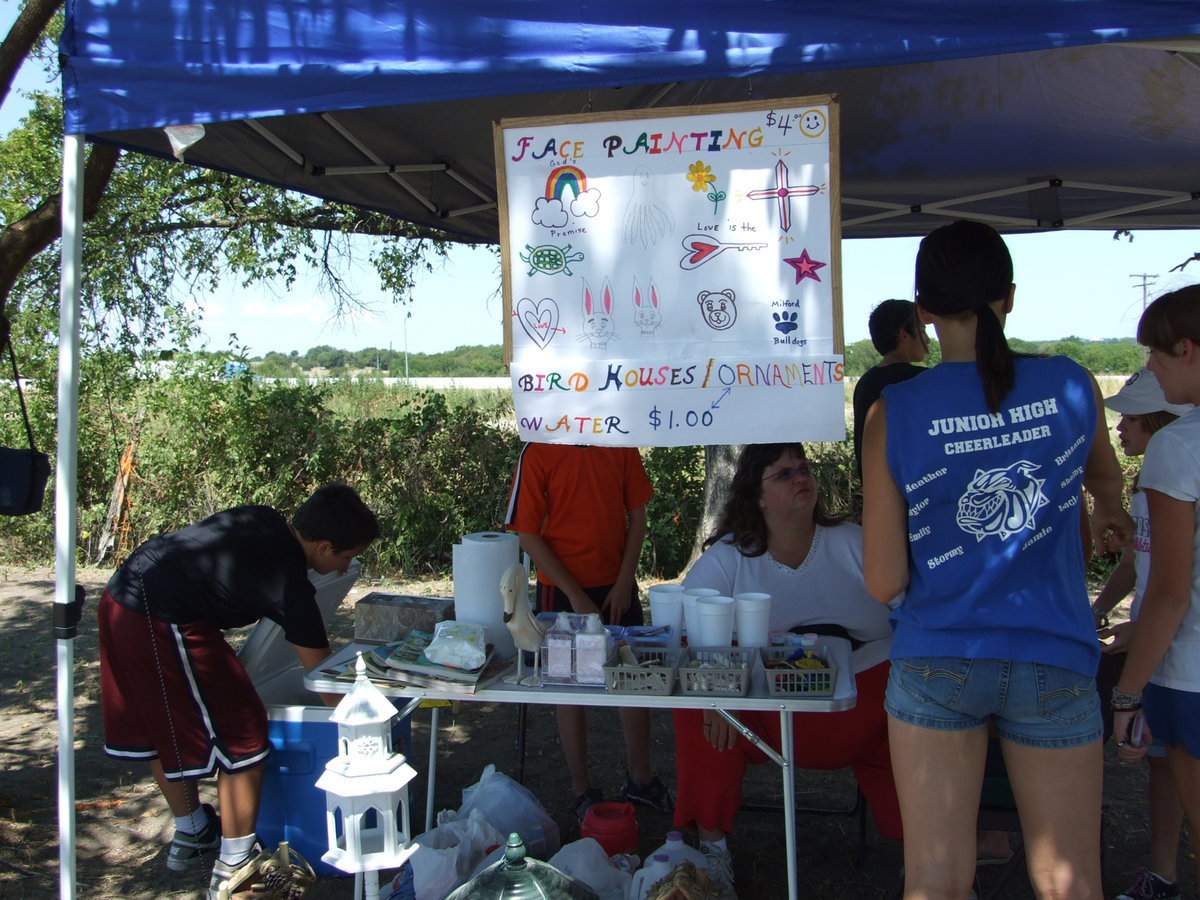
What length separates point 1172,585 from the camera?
1.92 metres

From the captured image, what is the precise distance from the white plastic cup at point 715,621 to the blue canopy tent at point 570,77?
1.21 m

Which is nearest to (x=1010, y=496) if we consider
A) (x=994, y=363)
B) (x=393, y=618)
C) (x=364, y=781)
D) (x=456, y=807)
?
(x=994, y=363)

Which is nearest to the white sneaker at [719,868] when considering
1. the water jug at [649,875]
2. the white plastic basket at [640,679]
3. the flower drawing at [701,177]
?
the water jug at [649,875]

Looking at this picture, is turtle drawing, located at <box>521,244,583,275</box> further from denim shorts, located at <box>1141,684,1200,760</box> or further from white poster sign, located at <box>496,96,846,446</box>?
denim shorts, located at <box>1141,684,1200,760</box>

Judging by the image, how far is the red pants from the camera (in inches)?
104

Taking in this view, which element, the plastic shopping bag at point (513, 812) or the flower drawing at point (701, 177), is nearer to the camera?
the flower drawing at point (701, 177)

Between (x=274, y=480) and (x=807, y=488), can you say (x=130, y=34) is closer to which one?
(x=807, y=488)

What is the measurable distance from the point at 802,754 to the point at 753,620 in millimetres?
606

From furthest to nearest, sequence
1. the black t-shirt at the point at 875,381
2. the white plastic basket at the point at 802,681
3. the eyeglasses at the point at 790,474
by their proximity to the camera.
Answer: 1. the black t-shirt at the point at 875,381
2. the eyeglasses at the point at 790,474
3. the white plastic basket at the point at 802,681

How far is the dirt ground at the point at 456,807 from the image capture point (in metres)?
2.94

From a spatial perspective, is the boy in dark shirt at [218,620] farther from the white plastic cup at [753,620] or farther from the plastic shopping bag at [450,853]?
the white plastic cup at [753,620]

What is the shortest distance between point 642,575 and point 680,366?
4.99 m

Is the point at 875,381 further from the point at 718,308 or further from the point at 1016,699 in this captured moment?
the point at 1016,699

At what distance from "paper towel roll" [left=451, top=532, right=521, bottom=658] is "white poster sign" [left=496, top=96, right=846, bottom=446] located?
326mm
